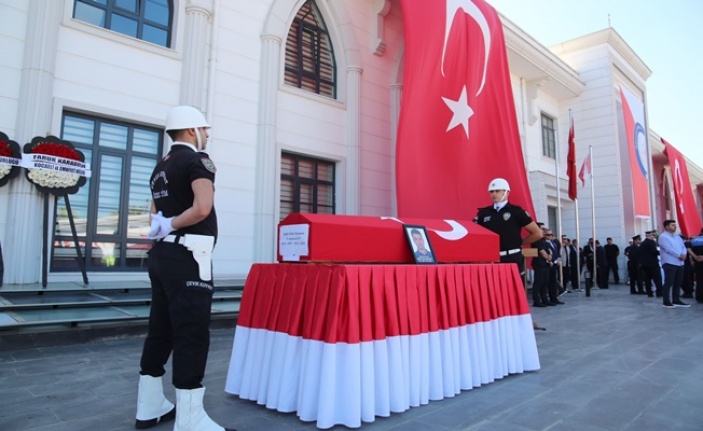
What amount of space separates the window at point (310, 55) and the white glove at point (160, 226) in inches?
322

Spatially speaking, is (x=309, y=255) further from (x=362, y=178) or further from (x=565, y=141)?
(x=565, y=141)

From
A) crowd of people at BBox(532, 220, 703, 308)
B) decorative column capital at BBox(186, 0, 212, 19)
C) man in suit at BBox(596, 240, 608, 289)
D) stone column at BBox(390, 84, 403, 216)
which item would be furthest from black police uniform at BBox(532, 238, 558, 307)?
decorative column capital at BBox(186, 0, 212, 19)

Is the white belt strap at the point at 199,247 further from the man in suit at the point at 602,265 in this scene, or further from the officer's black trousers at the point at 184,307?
the man in suit at the point at 602,265

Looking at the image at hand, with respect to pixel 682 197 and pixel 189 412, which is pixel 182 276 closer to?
pixel 189 412

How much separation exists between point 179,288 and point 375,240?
1428 mm

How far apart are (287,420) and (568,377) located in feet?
8.15

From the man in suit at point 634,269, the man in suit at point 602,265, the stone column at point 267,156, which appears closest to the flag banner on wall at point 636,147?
the man in suit at point 602,265

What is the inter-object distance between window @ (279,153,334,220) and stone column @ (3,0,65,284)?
4501 mm

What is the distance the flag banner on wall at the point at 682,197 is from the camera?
1847 centimetres

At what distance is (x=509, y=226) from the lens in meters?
5.09

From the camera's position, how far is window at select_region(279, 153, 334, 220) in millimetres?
9812

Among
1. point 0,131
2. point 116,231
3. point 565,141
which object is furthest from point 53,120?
point 565,141

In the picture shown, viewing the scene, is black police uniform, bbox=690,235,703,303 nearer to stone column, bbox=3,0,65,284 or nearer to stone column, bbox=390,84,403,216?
stone column, bbox=390,84,403,216

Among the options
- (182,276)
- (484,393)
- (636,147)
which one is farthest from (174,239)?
(636,147)
